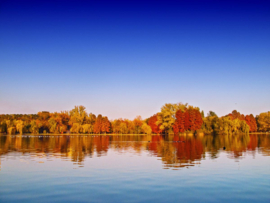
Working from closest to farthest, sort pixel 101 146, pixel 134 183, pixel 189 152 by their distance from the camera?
pixel 134 183 → pixel 189 152 → pixel 101 146

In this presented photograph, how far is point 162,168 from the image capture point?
17.5 metres

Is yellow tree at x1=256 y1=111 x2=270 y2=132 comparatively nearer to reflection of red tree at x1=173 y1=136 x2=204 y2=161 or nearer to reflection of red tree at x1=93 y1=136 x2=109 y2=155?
reflection of red tree at x1=93 y1=136 x2=109 y2=155

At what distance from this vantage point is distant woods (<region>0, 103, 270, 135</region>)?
319ft

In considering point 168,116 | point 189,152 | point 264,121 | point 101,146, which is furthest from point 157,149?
point 264,121

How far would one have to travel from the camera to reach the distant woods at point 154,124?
97.1 metres

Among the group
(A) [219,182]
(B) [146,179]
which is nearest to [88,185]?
(B) [146,179]

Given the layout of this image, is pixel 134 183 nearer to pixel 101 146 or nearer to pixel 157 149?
pixel 157 149

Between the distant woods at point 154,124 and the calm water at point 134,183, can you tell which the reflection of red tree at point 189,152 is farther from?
the distant woods at point 154,124

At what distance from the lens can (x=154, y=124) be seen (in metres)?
106

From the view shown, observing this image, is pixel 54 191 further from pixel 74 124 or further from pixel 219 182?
pixel 74 124

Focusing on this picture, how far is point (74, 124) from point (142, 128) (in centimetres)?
3144


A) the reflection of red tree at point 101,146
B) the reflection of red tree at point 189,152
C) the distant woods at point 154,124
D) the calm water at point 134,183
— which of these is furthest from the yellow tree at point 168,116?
the calm water at point 134,183

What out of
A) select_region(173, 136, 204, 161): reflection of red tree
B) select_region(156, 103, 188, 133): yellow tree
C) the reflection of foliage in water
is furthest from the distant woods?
select_region(173, 136, 204, 161): reflection of red tree

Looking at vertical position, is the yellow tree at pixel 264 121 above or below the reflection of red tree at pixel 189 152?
above
